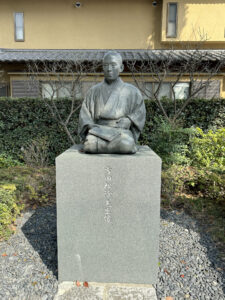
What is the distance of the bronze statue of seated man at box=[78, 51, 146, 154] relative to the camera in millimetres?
2578

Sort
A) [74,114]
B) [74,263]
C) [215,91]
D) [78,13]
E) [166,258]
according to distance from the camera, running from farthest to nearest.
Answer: [78,13], [215,91], [74,114], [166,258], [74,263]

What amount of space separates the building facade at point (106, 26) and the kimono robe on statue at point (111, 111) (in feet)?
23.3

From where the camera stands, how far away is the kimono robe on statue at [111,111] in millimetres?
2645

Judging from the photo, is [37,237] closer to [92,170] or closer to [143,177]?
[92,170]

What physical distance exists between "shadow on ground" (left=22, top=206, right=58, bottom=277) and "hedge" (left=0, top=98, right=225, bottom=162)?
319 centimetres

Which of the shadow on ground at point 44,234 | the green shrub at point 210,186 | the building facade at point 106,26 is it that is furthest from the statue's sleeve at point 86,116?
the building facade at point 106,26

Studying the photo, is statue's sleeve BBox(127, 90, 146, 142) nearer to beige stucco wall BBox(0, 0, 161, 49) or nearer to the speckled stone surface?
the speckled stone surface

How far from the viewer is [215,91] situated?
9.22 metres

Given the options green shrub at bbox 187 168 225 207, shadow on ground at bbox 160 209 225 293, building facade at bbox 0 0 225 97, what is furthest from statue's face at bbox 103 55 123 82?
building facade at bbox 0 0 225 97

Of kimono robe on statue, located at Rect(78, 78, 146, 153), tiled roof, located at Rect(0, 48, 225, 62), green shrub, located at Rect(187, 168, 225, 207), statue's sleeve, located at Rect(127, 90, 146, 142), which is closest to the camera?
kimono robe on statue, located at Rect(78, 78, 146, 153)

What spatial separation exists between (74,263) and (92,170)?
118 cm

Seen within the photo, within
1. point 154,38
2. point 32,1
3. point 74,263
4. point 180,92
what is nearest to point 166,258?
point 74,263

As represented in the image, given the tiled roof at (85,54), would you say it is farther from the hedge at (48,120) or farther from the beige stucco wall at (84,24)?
the hedge at (48,120)

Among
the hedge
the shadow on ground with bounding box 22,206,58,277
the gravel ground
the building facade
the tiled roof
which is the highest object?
the building facade
